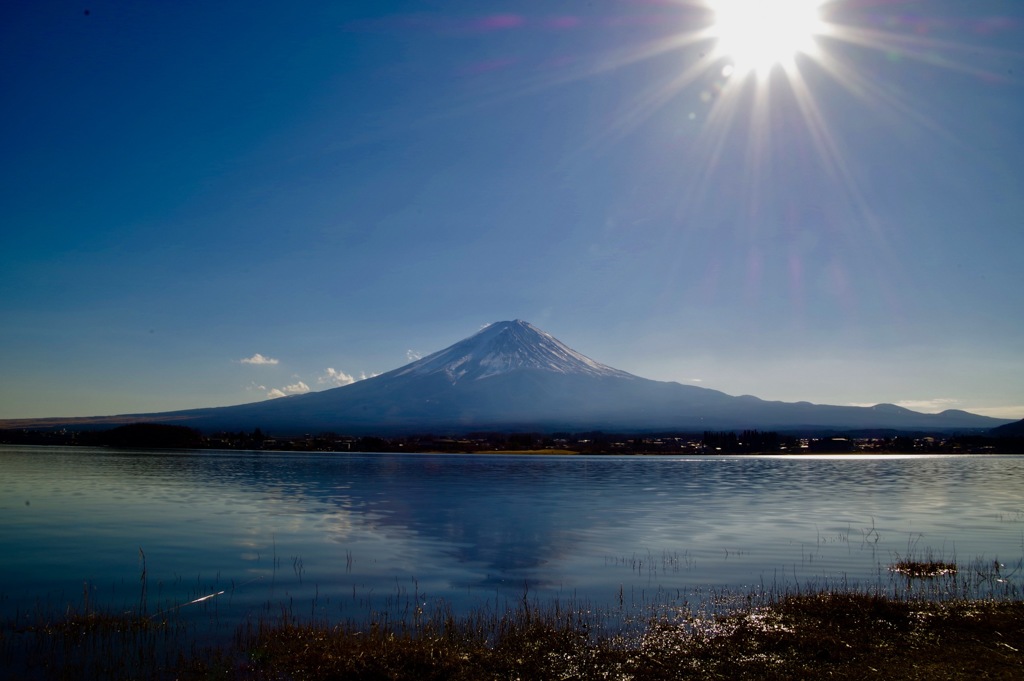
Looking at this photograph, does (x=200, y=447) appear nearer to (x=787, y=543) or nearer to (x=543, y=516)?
(x=543, y=516)

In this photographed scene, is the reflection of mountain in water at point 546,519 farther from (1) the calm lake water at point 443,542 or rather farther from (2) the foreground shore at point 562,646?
(2) the foreground shore at point 562,646

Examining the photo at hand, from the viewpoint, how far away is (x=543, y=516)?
3338 centimetres

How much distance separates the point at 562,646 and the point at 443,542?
1395 centimetres

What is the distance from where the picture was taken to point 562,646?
37.0 feet

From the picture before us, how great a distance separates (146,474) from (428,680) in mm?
56127

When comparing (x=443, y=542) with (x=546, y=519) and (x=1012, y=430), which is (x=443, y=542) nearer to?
(x=546, y=519)

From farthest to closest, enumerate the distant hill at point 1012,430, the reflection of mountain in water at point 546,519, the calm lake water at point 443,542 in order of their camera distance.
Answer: the distant hill at point 1012,430
the reflection of mountain in water at point 546,519
the calm lake water at point 443,542

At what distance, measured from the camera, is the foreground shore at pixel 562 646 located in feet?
32.9

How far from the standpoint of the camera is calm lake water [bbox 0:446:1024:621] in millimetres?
16562

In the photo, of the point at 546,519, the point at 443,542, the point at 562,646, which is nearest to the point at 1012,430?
the point at 546,519

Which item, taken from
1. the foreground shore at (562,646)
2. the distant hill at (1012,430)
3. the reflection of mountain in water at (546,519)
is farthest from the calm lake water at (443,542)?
the distant hill at (1012,430)

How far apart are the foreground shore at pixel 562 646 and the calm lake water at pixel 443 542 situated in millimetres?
2133

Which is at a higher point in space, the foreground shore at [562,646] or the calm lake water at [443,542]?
the foreground shore at [562,646]

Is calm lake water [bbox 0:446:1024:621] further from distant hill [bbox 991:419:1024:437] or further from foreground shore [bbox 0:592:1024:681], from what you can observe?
distant hill [bbox 991:419:1024:437]
